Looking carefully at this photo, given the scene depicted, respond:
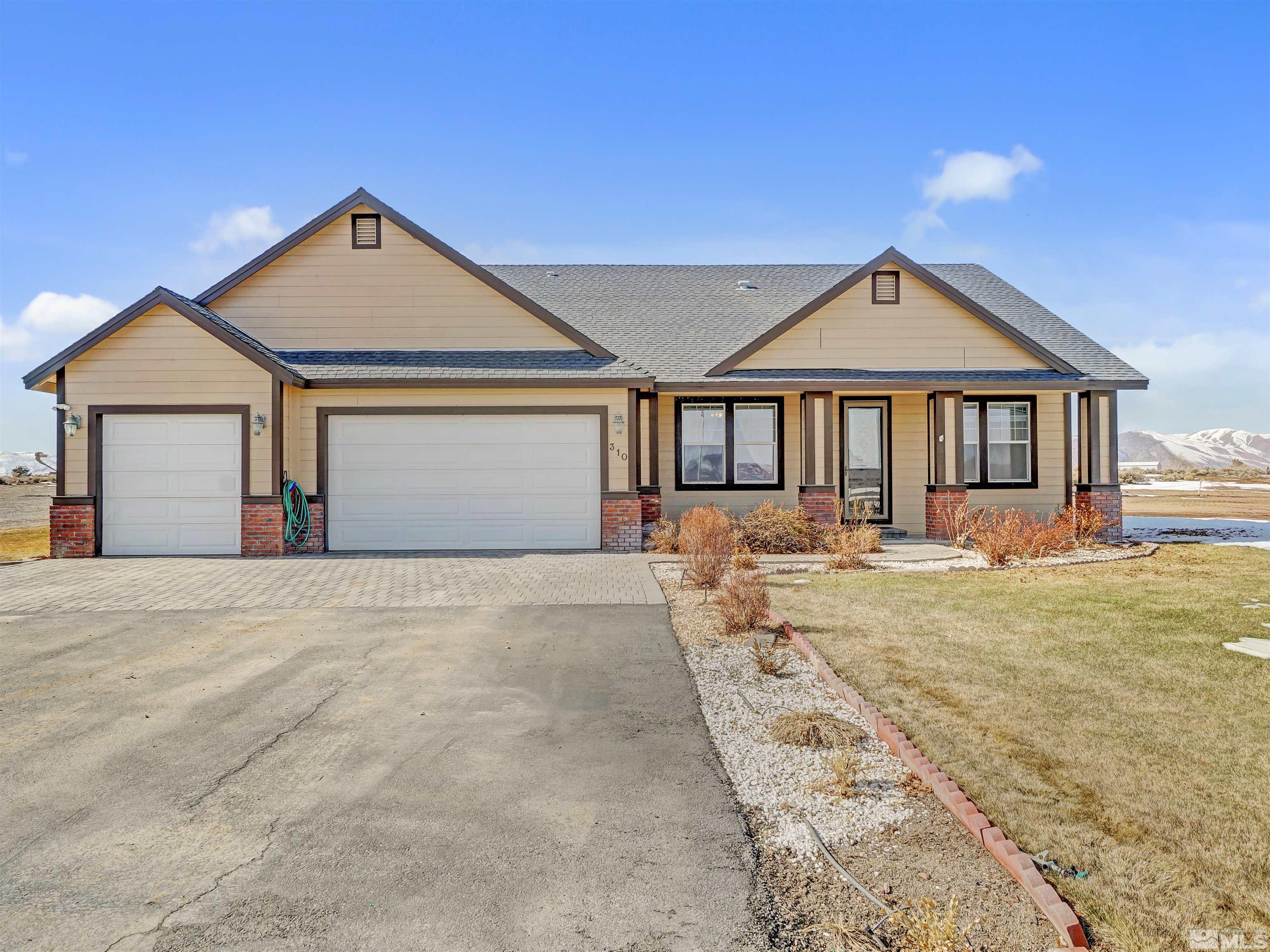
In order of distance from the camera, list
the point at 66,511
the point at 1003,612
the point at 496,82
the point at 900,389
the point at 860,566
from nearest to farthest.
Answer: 1. the point at 1003,612
2. the point at 860,566
3. the point at 66,511
4. the point at 496,82
5. the point at 900,389

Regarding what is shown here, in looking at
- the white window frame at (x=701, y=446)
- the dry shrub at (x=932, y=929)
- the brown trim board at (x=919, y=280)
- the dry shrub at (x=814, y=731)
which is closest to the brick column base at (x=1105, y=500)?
the brown trim board at (x=919, y=280)

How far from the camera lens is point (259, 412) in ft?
43.9

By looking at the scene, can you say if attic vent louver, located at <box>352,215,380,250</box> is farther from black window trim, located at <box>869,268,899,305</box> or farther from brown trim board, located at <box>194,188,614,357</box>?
black window trim, located at <box>869,268,899,305</box>

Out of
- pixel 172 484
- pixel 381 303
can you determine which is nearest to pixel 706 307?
pixel 381 303

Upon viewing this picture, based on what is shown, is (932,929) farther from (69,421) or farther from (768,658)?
(69,421)

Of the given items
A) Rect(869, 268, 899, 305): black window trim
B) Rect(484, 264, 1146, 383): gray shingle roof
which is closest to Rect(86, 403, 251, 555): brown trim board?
Rect(484, 264, 1146, 383): gray shingle roof

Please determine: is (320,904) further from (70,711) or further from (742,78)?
(742,78)

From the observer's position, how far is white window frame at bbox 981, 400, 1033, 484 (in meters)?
16.4

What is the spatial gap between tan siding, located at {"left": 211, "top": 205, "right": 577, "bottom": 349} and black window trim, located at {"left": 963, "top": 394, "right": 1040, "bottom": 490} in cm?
979

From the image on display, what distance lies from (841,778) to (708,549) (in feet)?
19.2

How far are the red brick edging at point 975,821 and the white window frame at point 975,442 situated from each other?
1222cm

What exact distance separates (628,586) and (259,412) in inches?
314

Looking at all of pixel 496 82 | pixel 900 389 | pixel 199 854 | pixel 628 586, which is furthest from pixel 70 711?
pixel 900 389

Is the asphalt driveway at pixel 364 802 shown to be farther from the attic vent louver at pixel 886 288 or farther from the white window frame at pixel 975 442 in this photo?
the white window frame at pixel 975 442
